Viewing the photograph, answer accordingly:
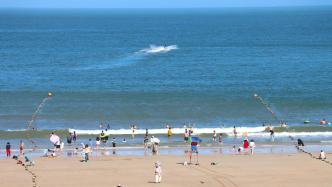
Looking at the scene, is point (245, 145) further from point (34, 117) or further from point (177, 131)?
point (34, 117)

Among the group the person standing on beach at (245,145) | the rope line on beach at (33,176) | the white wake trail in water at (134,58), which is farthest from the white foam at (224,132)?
the white wake trail in water at (134,58)

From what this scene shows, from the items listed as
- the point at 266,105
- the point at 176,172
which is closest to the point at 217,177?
the point at 176,172

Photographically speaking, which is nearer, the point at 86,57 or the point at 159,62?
the point at 159,62

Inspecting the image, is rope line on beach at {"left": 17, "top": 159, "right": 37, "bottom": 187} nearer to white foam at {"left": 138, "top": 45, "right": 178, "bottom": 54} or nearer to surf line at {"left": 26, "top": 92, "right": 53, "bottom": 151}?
surf line at {"left": 26, "top": 92, "right": 53, "bottom": 151}

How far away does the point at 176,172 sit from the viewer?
34.3 meters

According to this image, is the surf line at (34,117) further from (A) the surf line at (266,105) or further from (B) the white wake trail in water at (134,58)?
(B) the white wake trail in water at (134,58)

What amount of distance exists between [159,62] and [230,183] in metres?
66.7

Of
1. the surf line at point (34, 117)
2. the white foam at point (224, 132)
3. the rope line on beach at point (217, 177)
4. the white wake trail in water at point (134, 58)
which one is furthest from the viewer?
the white wake trail in water at point (134, 58)

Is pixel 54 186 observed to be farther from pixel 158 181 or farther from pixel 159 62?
pixel 159 62

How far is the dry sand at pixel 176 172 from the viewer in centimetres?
3206

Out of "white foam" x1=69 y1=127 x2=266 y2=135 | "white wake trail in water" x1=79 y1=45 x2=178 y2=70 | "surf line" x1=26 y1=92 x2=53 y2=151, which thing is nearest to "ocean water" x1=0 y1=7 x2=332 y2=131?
"white wake trail in water" x1=79 y1=45 x2=178 y2=70

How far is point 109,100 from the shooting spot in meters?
66.6

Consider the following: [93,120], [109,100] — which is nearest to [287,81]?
[109,100]

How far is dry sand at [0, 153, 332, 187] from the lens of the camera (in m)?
32.1
